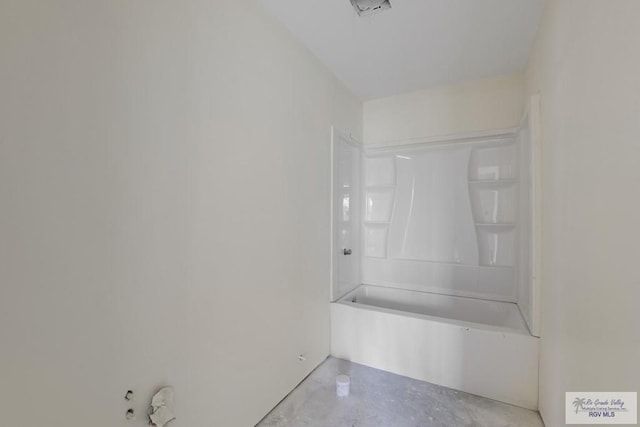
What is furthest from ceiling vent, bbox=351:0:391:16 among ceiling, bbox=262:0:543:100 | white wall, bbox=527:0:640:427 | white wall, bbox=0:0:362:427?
white wall, bbox=527:0:640:427

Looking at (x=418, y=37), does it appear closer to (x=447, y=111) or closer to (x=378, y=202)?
(x=447, y=111)

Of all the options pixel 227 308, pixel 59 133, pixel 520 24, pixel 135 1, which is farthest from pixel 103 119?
pixel 520 24

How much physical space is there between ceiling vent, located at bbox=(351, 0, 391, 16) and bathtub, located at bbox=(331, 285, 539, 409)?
7.38 feet

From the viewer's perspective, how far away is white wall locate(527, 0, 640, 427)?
82cm

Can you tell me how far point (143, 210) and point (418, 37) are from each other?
2.15m

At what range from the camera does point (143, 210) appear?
3.55ft

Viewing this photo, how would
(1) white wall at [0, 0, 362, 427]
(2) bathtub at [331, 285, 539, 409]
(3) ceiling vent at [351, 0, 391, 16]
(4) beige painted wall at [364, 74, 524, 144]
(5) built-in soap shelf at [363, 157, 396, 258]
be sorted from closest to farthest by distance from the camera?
(1) white wall at [0, 0, 362, 427]
(3) ceiling vent at [351, 0, 391, 16]
(2) bathtub at [331, 285, 539, 409]
(4) beige painted wall at [364, 74, 524, 144]
(5) built-in soap shelf at [363, 157, 396, 258]

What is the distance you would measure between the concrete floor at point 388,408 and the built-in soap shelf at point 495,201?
1.31 m

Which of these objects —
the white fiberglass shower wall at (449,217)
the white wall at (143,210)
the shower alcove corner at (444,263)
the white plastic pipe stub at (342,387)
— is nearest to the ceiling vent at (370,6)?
the white wall at (143,210)

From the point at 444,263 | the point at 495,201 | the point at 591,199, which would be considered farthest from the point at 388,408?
the point at 495,201

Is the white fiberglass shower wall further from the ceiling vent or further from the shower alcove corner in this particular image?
the ceiling vent

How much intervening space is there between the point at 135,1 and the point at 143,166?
632 millimetres

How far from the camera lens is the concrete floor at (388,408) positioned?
5.59 ft

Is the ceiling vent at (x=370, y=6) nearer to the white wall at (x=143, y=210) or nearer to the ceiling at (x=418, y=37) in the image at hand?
the ceiling at (x=418, y=37)
